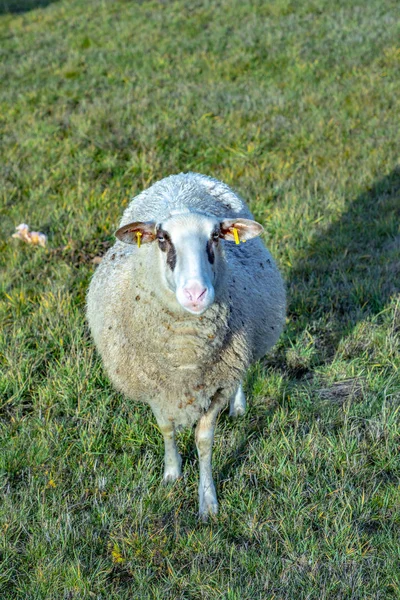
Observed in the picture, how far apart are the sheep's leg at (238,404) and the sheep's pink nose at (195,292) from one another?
1.22 meters

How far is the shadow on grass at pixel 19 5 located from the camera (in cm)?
1335

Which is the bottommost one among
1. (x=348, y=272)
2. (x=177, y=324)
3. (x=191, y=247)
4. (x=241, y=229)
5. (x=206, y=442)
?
(x=348, y=272)

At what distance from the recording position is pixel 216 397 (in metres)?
2.88

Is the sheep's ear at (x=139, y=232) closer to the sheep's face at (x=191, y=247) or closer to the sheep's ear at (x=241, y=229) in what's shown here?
the sheep's face at (x=191, y=247)

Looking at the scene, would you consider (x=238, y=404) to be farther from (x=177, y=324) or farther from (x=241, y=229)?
(x=241, y=229)

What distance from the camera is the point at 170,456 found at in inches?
117

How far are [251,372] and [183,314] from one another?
1.12 metres

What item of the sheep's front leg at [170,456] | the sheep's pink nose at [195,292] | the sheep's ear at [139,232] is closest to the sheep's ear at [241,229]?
the sheep's ear at [139,232]

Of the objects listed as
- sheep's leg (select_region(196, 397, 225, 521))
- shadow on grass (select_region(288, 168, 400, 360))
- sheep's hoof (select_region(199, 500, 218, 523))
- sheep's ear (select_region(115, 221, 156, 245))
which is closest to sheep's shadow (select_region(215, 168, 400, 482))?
shadow on grass (select_region(288, 168, 400, 360))

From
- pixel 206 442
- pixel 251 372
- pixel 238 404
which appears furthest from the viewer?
pixel 251 372

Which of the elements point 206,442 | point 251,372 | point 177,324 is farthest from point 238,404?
point 177,324

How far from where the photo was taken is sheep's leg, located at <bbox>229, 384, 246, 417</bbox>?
334 centimetres

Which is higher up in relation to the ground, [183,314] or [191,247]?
[191,247]

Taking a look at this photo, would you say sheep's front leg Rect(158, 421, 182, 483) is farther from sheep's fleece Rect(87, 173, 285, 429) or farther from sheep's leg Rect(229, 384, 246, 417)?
sheep's leg Rect(229, 384, 246, 417)
